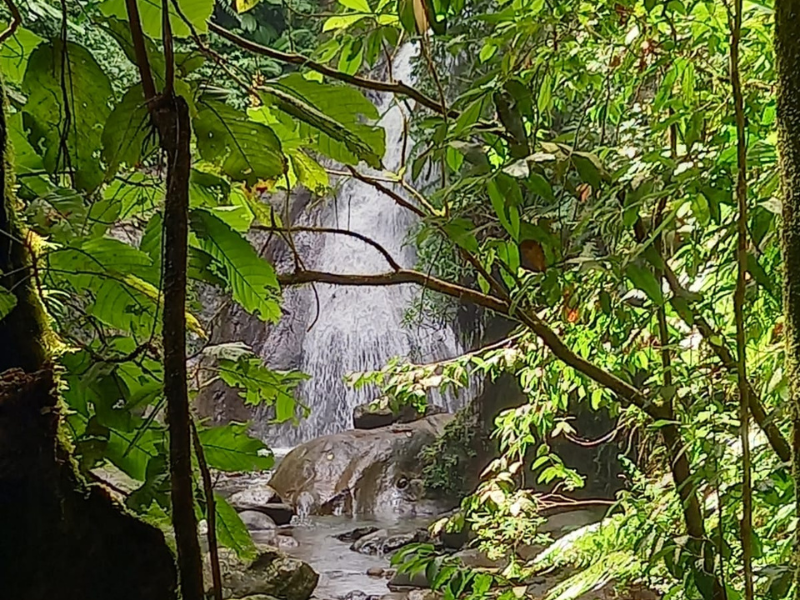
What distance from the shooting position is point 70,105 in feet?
1.76

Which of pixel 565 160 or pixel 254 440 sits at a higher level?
pixel 565 160

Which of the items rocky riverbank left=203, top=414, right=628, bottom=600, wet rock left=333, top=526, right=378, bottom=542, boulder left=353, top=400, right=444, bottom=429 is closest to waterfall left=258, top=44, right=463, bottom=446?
boulder left=353, top=400, right=444, bottom=429

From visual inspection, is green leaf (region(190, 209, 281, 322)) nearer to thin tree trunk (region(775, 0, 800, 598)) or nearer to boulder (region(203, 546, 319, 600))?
thin tree trunk (region(775, 0, 800, 598))

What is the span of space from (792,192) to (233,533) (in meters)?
0.44

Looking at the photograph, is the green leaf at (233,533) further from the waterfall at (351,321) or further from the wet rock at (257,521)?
the waterfall at (351,321)

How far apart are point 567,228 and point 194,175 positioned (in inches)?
20.9

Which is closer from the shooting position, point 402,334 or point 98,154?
point 98,154

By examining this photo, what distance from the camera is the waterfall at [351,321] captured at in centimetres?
602

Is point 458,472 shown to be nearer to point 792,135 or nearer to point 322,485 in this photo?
point 322,485

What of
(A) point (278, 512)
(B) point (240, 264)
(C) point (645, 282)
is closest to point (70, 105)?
(B) point (240, 264)

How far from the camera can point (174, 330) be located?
14.4 inches

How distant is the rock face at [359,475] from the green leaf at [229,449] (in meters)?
4.31

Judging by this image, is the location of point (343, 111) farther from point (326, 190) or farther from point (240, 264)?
point (326, 190)

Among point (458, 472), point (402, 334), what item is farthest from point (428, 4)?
point (402, 334)
